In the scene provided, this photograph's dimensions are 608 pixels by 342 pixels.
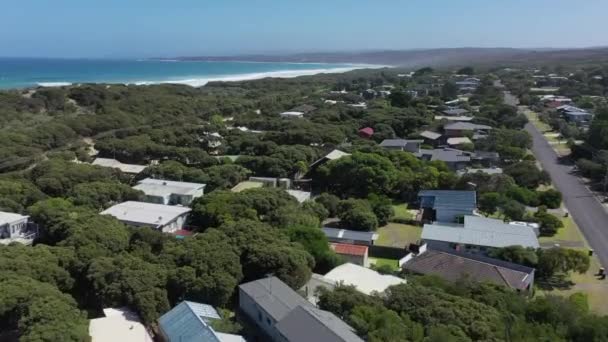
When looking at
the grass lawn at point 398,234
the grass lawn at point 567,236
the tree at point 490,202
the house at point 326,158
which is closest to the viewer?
the grass lawn at point 398,234

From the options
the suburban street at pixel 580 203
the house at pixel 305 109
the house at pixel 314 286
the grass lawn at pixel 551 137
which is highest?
the house at pixel 314 286

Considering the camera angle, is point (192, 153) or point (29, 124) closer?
point (192, 153)

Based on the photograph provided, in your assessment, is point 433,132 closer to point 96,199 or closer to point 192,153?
point 192,153

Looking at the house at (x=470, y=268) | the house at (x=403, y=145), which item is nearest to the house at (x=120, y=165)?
the house at (x=403, y=145)

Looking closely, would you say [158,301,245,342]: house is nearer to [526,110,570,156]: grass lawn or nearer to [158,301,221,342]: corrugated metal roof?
[158,301,221,342]: corrugated metal roof

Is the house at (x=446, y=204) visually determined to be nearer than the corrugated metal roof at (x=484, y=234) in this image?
No

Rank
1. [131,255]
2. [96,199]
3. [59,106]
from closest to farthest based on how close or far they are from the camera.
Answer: [131,255] < [96,199] < [59,106]

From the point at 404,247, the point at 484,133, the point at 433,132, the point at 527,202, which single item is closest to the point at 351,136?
the point at 433,132

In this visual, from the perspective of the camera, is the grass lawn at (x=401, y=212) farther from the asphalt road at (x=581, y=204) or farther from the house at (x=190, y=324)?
the house at (x=190, y=324)
